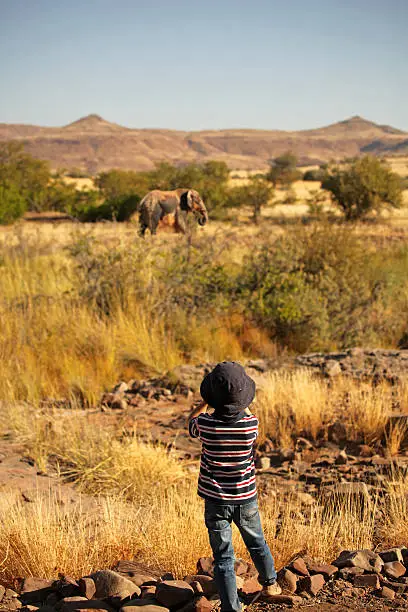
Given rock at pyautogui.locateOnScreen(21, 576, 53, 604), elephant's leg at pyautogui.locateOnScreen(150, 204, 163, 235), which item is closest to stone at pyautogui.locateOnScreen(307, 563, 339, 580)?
rock at pyautogui.locateOnScreen(21, 576, 53, 604)

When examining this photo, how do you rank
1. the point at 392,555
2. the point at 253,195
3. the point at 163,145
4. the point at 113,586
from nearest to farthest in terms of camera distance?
1. the point at 113,586
2. the point at 392,555
3. the point at 253,195
4. the point at 163,145

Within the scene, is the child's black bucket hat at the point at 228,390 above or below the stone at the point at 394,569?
above

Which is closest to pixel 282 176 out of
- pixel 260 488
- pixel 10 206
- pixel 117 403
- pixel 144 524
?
pixel 10 206

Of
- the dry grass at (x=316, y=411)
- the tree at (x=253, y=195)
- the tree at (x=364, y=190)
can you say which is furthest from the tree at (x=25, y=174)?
the dry grass at (x=316, y=411)

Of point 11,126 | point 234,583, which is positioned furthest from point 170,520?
point 11,126

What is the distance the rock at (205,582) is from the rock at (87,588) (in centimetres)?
44

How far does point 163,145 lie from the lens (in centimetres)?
9862

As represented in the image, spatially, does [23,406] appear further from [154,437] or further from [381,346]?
[381,346]

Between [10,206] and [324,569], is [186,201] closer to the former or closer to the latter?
[324,569]

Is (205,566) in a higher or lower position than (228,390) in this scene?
lower

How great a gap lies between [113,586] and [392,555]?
1430mm

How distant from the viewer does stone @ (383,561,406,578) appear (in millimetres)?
3365

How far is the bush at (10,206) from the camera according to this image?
2606 centimetres

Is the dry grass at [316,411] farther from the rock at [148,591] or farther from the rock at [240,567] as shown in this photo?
the rock at [148,591]
